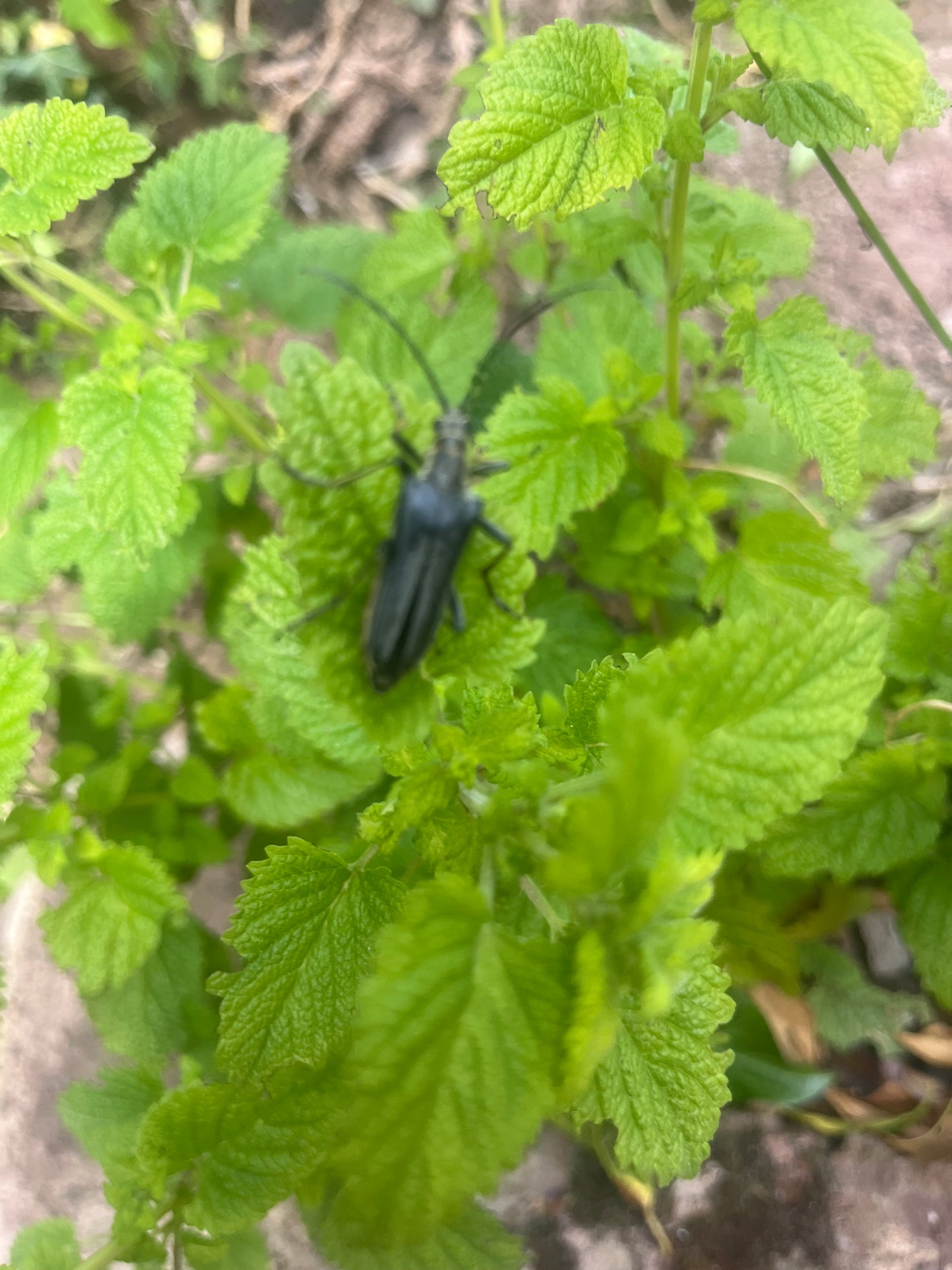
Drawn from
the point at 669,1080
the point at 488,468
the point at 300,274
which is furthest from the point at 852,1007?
the point at 300,274

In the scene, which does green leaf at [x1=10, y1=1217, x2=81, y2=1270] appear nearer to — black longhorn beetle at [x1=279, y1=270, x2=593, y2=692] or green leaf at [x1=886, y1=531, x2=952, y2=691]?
black longhorn beetle at [x1=279, y1=270, x2=593, y2=692]

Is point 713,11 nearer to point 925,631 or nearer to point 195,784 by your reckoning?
point 925,631

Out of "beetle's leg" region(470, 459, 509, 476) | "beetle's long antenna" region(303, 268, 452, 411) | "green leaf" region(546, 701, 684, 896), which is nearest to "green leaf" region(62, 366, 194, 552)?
"beetle's leg" region(470, 459, 509, 476)

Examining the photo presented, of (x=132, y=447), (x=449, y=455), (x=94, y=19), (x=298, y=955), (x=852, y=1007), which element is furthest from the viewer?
(x=94, y=19)

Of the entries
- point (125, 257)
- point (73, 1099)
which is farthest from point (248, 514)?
point (73, 1099)

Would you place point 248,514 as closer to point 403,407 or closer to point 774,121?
point 403,407
